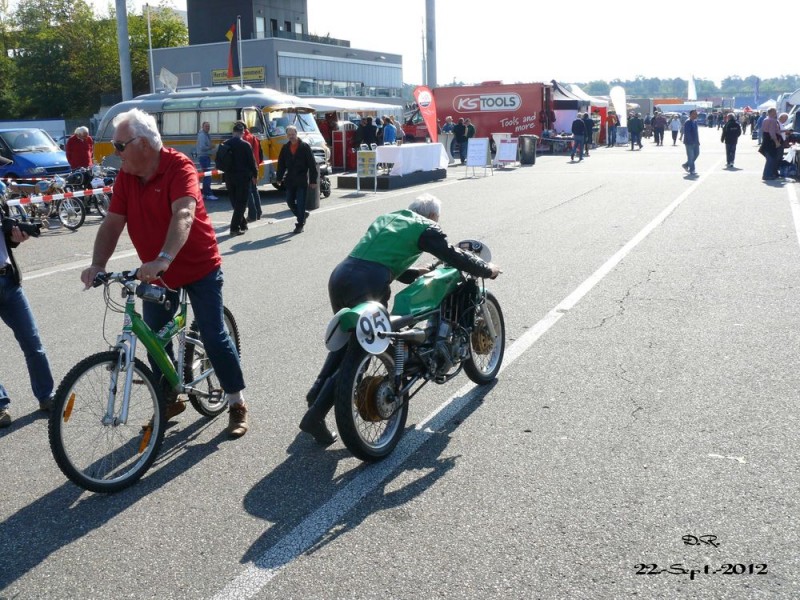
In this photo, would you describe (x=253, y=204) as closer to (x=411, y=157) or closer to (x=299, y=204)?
(x=299, y=204)

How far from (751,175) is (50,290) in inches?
758

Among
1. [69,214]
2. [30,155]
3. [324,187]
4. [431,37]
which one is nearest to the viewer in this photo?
[69,214]

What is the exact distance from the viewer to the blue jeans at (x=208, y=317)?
460 centimetres

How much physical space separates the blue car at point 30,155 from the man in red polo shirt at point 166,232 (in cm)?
1682

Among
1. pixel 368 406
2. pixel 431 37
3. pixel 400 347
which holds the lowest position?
pixel 368 406

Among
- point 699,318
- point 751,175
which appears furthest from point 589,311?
point 751,175

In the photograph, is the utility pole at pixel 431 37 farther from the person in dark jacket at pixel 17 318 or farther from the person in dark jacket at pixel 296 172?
the person in dark jacket at pixel 17 318

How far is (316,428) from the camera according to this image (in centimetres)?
451

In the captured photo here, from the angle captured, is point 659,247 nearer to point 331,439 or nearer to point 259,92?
point 331,439

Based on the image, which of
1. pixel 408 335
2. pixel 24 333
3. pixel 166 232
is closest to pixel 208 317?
pixel 166 232

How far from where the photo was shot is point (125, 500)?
4.08m

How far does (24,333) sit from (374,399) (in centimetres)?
233

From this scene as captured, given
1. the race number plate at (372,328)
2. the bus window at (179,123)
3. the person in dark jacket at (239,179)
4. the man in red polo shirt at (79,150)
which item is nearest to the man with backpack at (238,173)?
the person in dark jacket at (239,179)

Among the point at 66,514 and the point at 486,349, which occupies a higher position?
the point at 486,349
